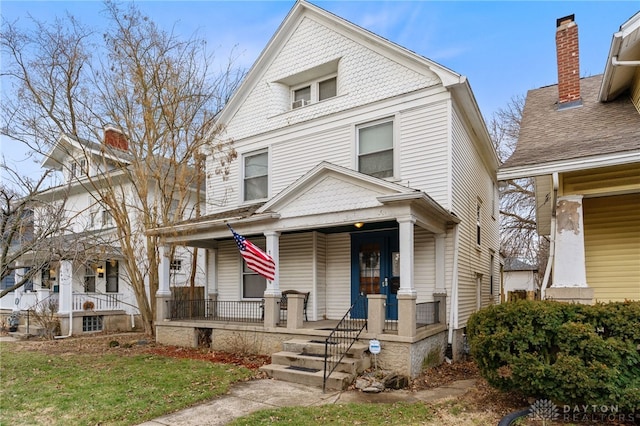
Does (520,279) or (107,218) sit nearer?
(520,279)

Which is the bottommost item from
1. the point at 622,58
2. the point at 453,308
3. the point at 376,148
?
the point at 453,308

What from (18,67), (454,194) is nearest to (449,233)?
(454,194)

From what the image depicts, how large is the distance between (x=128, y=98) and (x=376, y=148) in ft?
24.5

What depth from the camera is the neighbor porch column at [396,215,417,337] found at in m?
7.88

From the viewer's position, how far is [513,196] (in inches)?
898

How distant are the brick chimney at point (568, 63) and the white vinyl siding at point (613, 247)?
2766 millimetres

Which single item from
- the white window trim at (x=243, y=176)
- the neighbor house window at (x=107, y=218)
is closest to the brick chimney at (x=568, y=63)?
the white window trim at (x=243, y=176)

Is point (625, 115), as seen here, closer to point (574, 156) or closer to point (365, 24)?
point (574, 156)

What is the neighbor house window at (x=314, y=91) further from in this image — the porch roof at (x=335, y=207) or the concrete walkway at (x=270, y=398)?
the concrete walkway at (x=270, y=398)

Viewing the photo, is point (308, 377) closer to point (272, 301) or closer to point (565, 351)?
point (272, 301)

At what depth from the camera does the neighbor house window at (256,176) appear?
12555mm

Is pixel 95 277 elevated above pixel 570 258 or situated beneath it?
situated beneath

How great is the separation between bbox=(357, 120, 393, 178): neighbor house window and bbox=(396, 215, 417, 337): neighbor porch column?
239 centimetres

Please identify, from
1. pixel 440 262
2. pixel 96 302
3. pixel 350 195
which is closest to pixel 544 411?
pixel 440 262
